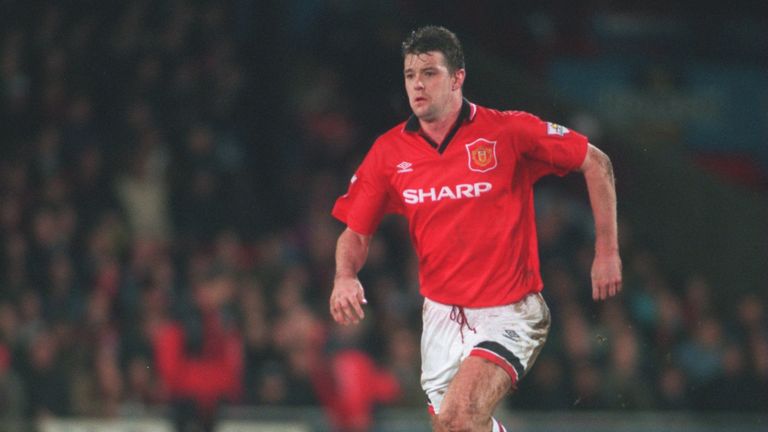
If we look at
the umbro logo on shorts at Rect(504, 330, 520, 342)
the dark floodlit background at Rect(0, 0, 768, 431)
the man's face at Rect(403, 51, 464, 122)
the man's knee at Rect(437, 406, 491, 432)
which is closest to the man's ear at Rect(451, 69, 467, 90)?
the man's face at Rect(403, 51, 464, 122)

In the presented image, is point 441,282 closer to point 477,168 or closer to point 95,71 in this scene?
point 477,168

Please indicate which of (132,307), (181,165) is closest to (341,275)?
(132,307)

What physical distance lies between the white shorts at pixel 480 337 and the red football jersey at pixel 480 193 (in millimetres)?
55

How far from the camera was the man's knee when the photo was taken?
5.32 metres

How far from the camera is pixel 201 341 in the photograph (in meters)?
10.2

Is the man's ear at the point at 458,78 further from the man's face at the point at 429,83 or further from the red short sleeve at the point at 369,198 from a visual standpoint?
the red short sleeve at the point at 369,198

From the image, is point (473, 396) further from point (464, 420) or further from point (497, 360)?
point (497, 360)

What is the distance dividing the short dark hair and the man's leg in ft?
4.23

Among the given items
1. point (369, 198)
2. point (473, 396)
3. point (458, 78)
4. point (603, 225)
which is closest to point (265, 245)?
point (369, 198)

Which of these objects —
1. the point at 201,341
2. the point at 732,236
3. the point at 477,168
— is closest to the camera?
the point at 477,168

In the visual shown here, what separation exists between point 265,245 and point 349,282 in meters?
6.12

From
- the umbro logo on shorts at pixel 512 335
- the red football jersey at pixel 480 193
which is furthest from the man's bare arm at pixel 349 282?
the umbro logo on shorts at pixel 512 335

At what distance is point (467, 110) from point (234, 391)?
16.9 ft

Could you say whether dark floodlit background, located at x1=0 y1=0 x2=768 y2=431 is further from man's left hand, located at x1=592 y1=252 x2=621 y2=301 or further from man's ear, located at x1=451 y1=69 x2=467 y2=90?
man's left hand, located at x1=592 y1=252 x2=621 y2=301
